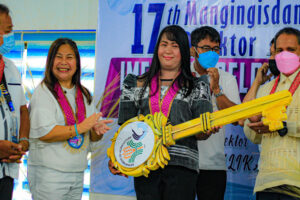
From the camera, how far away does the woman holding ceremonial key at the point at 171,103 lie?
249 centimetres

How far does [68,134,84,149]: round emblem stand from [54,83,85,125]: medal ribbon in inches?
4.5

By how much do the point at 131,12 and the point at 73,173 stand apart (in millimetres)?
1898

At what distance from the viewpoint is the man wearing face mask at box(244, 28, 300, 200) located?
8.17ft

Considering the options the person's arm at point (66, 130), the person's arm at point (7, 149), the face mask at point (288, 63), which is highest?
Answer: the face mask at point (288, 63)

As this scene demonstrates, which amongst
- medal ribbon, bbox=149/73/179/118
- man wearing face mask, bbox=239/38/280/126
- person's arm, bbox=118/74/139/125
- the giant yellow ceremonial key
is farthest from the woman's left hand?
man wearing face mask, bbox=239/38/280/126

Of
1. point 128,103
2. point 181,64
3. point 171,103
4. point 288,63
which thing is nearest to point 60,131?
point 128,103

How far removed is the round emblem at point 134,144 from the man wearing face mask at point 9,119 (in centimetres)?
71

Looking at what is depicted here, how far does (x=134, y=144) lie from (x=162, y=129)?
22 cm

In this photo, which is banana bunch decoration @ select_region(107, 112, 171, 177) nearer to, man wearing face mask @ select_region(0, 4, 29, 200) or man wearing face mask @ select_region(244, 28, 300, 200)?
man wearing face mask @ select_region(244, 28, 300, 200)

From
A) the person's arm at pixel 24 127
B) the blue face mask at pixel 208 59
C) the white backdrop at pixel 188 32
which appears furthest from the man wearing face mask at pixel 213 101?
the person's arm at pixel 24 127

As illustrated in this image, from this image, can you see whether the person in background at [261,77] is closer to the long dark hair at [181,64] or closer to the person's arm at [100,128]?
the long dark hair at [181,64]

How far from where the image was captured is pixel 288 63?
8.73ft

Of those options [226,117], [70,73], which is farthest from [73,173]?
[226,117]

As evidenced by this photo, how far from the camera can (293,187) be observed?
2469 mm
